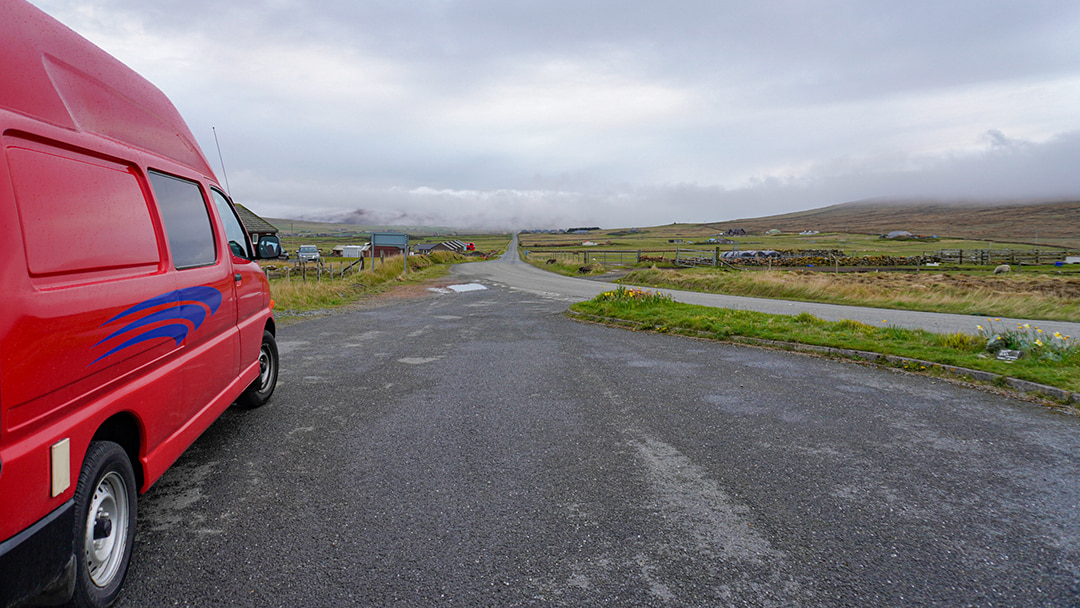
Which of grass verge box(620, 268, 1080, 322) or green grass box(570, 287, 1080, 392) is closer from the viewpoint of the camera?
green grass box(570, 287, 1080, 392)

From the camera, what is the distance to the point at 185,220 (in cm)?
387

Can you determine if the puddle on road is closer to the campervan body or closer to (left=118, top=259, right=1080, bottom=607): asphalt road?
(left=118, top=259, right=1080, bottom=607): asphalt road

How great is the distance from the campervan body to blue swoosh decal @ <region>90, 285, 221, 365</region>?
13 mm

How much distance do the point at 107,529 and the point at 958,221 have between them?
144954mm

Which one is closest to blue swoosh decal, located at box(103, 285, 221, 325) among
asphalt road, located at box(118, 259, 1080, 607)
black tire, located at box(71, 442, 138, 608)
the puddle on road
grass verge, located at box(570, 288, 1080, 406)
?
black tire, located at box(71, 442, 138, 608)

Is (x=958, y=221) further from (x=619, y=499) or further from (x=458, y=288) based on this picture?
(x=619, y=499)

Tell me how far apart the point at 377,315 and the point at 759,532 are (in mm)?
11950

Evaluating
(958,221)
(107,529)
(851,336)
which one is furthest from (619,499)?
(958,221)

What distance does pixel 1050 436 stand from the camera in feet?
15.4

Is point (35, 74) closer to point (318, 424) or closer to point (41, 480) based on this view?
point (41, 480)

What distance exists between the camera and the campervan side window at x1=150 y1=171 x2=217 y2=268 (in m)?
3.51

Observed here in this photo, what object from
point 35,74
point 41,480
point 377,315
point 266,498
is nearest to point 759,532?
point 266,498

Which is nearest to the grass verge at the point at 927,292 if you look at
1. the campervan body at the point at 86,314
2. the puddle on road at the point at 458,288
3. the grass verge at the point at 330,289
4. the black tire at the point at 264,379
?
the puddle on road at the point at 458,288

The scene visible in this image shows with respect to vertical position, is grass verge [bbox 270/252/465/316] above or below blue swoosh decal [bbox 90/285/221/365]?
below
